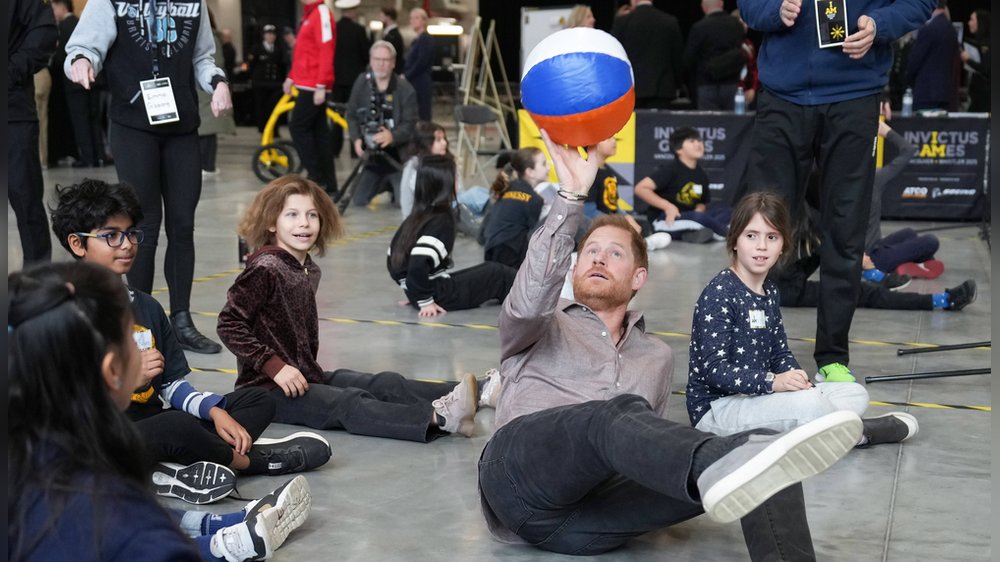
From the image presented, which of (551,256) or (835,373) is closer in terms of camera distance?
(551,256)

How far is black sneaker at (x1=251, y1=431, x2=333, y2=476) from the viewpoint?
12.9ft

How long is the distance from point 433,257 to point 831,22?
269 cm

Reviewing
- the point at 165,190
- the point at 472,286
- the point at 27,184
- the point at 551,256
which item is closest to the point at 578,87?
the point at 551,256

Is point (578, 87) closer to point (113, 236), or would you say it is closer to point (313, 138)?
point (113, 236)

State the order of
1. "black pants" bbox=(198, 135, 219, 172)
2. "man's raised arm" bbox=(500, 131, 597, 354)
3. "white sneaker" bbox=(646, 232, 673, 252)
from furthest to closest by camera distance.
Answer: "black pants" bbox=(198, 135, 219, 172) → "white sneaker" bbox=(646, 232, 673, 252) → "man's raised arm" bbox=(500, 131, 597, 354)

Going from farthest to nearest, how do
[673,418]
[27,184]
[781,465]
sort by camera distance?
[27,184] < [673,418] < [781,465]

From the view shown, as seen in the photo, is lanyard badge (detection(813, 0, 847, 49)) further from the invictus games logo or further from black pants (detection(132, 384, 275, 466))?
the invictus games logo

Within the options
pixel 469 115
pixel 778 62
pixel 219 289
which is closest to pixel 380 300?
pixel 219 289

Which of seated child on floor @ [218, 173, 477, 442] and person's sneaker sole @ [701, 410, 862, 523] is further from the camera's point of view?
seated child on floor @ [218, 173, 477, 442]

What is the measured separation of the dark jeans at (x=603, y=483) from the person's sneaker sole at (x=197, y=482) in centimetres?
88

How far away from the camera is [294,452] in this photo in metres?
3.94

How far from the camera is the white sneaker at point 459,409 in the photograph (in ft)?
14.1

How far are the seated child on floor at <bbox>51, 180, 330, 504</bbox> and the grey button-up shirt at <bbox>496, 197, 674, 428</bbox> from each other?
933 millimetres

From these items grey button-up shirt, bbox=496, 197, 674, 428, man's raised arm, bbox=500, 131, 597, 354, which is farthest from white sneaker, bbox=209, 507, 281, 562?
man's raised arm, bbox=500, 131, 597, 354
